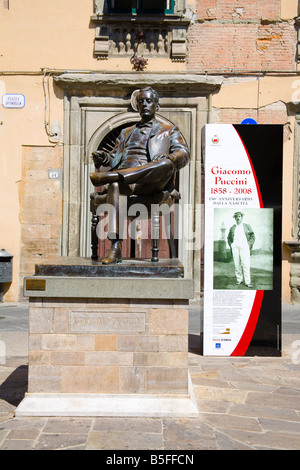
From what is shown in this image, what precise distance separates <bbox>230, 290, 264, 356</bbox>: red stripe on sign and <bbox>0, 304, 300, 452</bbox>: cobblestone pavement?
0.31m

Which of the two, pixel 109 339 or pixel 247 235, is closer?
pixel 109 339

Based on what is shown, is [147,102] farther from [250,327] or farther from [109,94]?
[109,94]

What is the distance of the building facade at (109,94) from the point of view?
9.39m

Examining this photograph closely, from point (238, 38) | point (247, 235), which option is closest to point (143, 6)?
point (238, 38)

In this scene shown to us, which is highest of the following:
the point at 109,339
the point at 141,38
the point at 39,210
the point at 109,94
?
the point at 141,38

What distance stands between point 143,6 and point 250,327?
658 centimetres

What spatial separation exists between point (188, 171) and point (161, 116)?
1.13m

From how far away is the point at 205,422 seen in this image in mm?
3555

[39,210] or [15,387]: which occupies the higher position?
[39,210]

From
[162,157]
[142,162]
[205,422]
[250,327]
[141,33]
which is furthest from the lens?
[141,33]

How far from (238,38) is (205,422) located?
Result: 25.4ft

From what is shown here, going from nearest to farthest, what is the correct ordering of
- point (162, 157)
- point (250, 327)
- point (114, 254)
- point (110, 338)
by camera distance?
1. point (110, 338)
2. point (114, 254)
3. point (162, 157)
4. point (250, 327)

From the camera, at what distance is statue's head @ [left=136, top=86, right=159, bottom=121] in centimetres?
437

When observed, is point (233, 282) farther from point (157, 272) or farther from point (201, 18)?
point (201, 18)
